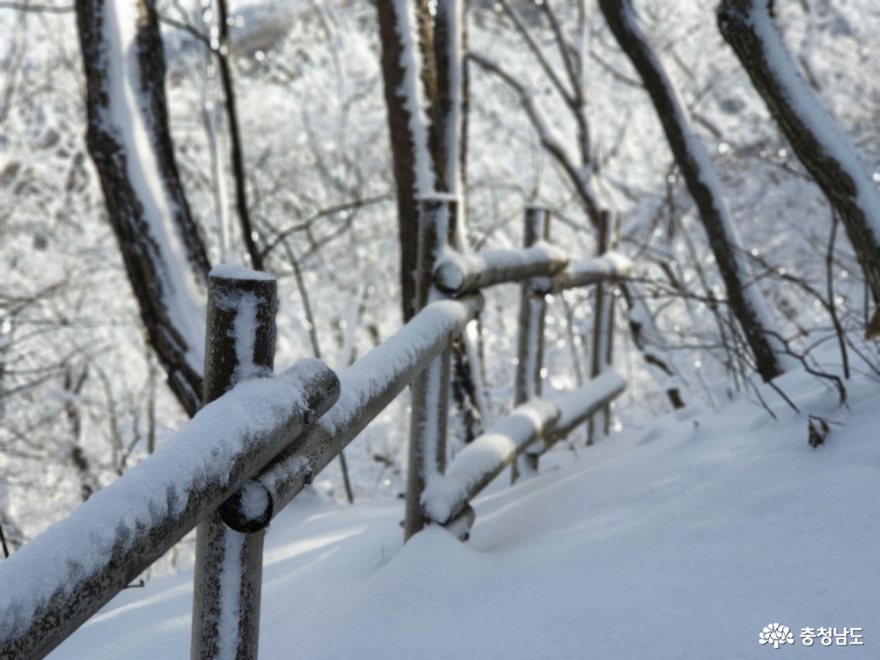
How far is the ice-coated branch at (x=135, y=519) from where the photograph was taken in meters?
0.81

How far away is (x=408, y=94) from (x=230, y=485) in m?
3.69

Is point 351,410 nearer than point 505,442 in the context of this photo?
Yes

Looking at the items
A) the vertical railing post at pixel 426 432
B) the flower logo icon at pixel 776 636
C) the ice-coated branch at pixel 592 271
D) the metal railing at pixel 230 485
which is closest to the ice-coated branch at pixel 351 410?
the metal railing at pixel 230 485

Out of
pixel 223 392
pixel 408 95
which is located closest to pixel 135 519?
pixel 223 392

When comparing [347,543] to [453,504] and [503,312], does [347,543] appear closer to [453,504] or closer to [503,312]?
[453,504]

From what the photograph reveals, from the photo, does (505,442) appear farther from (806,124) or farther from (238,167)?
(238,167)

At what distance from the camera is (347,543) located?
2686mm

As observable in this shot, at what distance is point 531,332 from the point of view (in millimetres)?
3541

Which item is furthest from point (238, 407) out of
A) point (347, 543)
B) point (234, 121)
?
point (234, 121)

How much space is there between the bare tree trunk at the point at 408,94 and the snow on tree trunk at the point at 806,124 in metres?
2.03

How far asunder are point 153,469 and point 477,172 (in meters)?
13.9

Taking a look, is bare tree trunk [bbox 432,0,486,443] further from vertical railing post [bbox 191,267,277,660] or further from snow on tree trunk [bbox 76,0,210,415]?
vertical railing post [bbox 191,267,277,660]

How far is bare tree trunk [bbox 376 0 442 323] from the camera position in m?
A: 4.44
